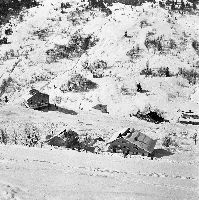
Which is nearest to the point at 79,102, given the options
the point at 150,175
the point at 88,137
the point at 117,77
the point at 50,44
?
the point at 117,77

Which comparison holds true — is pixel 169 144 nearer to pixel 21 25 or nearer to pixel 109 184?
pixel 109 184

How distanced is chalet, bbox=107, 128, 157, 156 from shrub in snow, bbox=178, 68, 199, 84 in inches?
2012

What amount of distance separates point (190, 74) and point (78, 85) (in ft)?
105

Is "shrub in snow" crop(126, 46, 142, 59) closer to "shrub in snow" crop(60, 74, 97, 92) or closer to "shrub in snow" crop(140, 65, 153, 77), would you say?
"shrub in snow" crop(140, 65, 153, 77)

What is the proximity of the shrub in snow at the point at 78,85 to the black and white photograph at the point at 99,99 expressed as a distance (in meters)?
0.29

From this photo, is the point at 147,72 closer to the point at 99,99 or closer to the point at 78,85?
the point at 99,99

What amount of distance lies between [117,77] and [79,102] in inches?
664

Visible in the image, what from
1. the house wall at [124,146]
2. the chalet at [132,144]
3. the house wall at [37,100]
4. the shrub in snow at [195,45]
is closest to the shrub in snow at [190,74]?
the shrub in snow at [195,45]

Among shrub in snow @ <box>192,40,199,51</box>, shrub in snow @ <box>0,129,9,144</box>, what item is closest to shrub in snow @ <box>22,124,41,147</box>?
shrub in snow @ <box>0,129,9,144</box>

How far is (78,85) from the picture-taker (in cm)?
10456

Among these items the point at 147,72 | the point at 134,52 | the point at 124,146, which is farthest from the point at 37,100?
the point at 134,52

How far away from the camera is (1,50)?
130 metres

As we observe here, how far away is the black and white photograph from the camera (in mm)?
30539

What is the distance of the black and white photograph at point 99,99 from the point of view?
3054 cm
